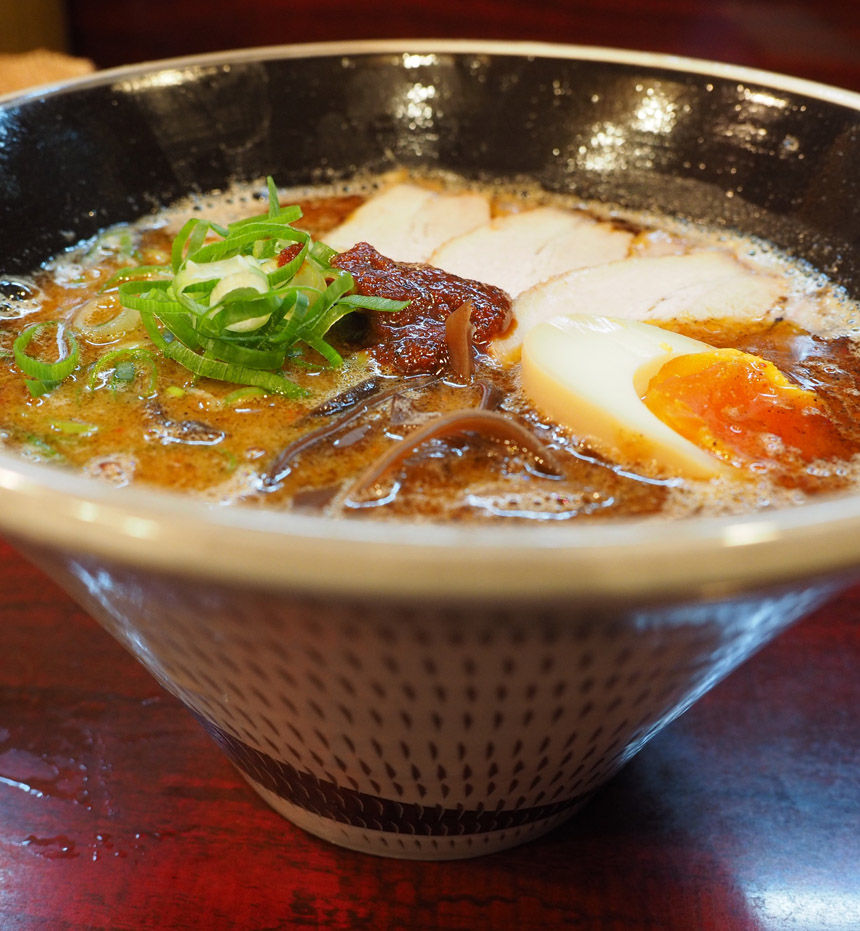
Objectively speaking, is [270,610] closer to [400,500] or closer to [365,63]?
[400,500]

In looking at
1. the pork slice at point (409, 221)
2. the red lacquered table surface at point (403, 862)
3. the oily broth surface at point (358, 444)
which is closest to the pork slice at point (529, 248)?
the pork slice at point (409, 221)

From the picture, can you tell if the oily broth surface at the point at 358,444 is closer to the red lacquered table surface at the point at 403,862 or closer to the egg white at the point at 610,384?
the egg white at the point at 610,384

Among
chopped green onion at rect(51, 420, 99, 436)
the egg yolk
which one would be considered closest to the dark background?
the egg yolk

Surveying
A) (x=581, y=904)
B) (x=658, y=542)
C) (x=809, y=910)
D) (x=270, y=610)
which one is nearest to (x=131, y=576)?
(x=270, y=610)

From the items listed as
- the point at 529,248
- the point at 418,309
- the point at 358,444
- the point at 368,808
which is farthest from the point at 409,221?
the point at 368,808

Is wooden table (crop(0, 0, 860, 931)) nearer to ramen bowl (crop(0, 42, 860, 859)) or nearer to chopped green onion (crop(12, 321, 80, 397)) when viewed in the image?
ramen bowl (crop(0, 42, 860, 859))

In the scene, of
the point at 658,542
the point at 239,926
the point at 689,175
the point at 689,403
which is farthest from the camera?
the point at 689,175

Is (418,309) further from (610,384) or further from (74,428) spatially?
(74,428)

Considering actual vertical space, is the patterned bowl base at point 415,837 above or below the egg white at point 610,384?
below
